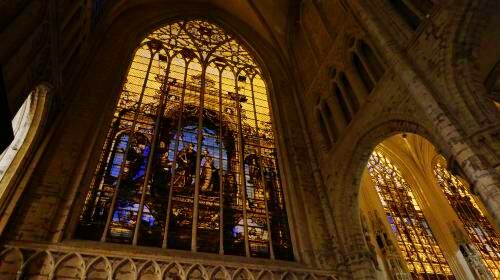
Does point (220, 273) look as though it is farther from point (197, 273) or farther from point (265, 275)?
point (265, 275)

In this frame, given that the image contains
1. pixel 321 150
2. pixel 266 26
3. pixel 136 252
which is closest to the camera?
→ pixel 136 252

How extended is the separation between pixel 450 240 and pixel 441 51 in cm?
835

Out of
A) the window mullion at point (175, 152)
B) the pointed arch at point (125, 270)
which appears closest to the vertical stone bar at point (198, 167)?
the window mullion at point (175, 152)

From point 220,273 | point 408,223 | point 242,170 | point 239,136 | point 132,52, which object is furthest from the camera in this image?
point 408,223

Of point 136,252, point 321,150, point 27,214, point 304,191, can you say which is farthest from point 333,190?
point 27,214

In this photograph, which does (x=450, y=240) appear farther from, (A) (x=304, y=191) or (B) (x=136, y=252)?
(B) (x=136, y=252)

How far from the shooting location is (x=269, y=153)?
30.1ft

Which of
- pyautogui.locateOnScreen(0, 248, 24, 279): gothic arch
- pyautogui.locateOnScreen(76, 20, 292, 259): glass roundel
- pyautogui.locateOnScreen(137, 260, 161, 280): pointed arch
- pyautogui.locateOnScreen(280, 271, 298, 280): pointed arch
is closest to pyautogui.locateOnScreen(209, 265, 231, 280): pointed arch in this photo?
pyautogui.locateOnScreen(76, 20, 292, 259): glass roundel

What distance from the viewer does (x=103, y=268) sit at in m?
5.26

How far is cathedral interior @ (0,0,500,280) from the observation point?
5.05m

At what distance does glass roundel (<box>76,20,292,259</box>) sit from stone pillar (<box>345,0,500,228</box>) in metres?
3.96

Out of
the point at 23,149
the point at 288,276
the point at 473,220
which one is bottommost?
the point at 288,276

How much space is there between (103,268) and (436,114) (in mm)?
5777

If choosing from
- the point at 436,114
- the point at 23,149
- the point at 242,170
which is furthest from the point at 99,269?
the point at 436,114
